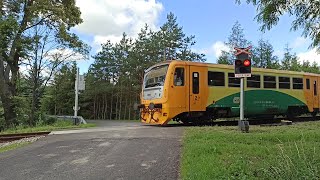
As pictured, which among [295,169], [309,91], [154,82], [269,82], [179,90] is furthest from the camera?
[309,91]

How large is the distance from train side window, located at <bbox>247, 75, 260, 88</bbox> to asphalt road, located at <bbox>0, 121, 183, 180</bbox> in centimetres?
831

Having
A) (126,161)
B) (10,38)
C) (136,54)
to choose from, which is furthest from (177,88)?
(136,54)

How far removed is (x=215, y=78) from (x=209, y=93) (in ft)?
2.72

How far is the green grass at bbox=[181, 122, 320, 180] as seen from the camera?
542cm

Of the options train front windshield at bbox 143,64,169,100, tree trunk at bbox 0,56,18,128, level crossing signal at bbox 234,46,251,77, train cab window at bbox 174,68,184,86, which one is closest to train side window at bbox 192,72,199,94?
train cab window at bbox 174,68,184,86

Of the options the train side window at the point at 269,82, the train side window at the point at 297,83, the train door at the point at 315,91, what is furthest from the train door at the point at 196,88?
the train door at the point at 315,91

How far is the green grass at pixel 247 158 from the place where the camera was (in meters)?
5.42

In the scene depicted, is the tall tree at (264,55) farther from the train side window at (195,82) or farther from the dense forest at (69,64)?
the train side window at (195,82)

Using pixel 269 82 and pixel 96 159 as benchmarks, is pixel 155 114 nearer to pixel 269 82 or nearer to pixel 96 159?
pixel 269 82

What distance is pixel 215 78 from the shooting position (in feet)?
57.4

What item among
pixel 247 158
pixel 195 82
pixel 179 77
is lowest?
pixel 247 158

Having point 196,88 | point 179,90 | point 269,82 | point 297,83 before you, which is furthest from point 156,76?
point 297,83

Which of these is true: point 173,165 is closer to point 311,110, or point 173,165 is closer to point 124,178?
point 124,178

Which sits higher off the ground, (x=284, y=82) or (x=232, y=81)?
(x=284, y=82)
